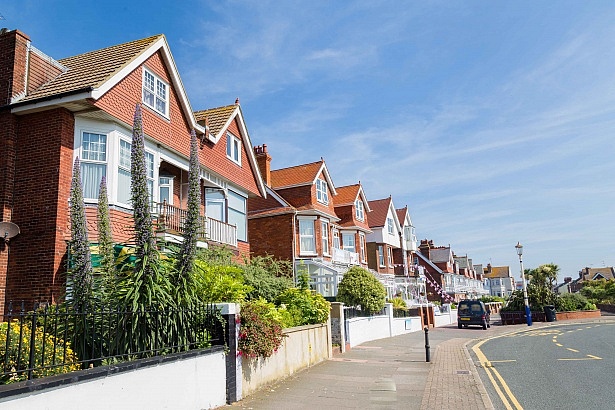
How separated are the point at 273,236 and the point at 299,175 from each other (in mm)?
5077

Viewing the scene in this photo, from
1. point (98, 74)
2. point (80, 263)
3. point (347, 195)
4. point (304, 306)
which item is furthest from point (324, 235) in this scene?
point (80, 263)

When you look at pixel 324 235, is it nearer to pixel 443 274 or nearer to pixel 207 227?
pixel 207 227

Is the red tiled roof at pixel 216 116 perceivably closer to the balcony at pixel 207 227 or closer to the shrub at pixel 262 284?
the balcony at pixel 207 227

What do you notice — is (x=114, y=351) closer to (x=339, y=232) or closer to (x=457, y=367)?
(x=457, y=367)

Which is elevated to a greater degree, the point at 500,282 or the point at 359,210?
the point at 359,210

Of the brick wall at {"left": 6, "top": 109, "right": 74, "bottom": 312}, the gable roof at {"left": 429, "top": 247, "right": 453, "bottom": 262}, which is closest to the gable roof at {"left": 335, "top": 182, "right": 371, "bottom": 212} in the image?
the brick wall at {"left": 6, "top": 109, "right": 74, "bottom": 312}

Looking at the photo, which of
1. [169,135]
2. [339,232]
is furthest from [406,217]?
[169,135]

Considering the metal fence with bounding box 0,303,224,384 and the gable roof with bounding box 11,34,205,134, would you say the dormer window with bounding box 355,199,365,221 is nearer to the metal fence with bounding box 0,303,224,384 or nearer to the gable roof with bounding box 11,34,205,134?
the gable roof with bounding box 11,34,205,134

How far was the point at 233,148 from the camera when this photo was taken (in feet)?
65.7

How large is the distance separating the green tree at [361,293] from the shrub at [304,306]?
21.5 ft

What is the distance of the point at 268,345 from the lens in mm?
9867

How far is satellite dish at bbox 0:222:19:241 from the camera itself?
440 inches

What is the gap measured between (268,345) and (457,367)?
7.02 metres

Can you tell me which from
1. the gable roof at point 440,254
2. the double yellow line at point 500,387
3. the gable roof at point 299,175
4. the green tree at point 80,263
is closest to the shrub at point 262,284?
the double yellow line at point 500,387
